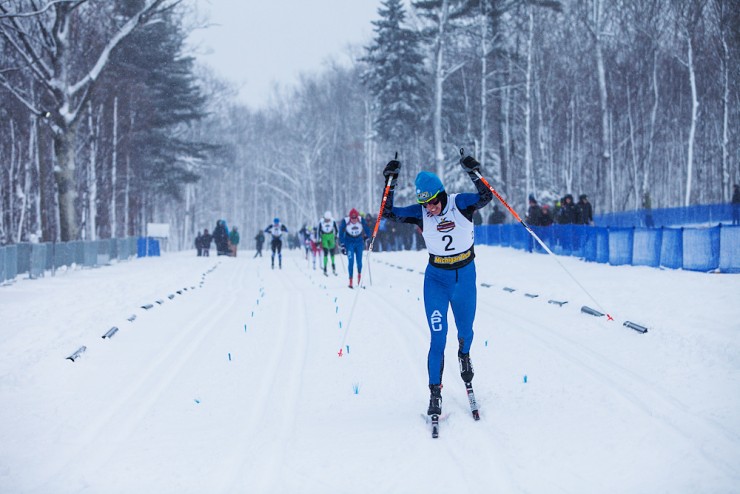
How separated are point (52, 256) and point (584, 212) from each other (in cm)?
1637

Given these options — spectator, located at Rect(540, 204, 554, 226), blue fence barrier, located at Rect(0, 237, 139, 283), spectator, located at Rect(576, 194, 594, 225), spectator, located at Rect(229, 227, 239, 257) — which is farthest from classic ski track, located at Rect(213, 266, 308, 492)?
spectator, located at Rect(229, 227, 239, 257)

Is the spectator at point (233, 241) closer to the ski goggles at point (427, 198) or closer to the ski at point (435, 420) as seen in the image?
the ski goggles at point (427, 198)

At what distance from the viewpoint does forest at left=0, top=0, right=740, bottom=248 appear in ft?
94.9

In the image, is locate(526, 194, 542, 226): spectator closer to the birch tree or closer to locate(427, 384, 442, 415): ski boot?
the birch tree

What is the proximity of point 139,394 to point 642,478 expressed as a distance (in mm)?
4583

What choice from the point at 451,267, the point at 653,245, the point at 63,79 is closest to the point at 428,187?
the point at 451,267

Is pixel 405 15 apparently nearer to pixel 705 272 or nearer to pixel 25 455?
pixel 705 272

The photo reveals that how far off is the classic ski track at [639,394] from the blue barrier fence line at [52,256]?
44.4 ft

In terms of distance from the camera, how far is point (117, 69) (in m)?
35.2

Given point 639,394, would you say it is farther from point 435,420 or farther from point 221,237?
point 221,237

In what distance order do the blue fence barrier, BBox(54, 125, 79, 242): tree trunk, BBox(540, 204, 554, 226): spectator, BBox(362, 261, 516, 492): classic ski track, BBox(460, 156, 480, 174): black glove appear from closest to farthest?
BBox(362, 261, 516, 492): classic ski track
BBox(460, 156, 480, 174): black glove
the blue fence barrier
BBox(54, 125, 79, 242): tree trunk
BBox(540, 204, 554, 226): spectator

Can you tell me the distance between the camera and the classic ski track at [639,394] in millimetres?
4562

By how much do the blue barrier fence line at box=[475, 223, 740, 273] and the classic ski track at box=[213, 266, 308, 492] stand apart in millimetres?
9715

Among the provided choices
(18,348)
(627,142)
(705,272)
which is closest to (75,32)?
(18,348)
